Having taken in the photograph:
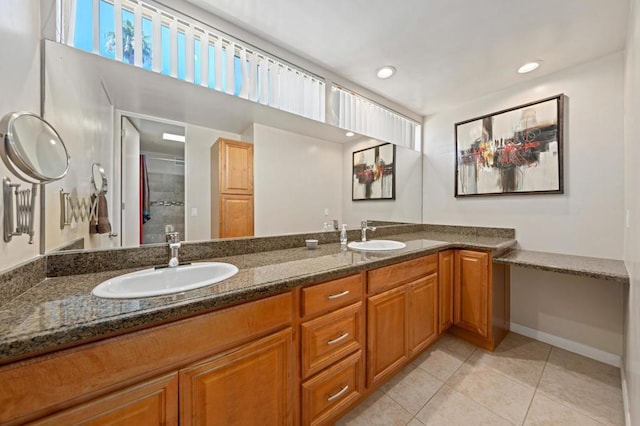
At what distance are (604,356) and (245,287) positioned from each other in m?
2.76

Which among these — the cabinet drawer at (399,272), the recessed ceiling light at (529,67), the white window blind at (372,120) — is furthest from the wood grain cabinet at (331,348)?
the recessed ceiling light at (529,67)

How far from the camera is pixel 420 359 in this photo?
6.26 feet

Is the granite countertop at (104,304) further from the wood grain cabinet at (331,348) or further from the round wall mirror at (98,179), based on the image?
the round wall mirror at (98,179)

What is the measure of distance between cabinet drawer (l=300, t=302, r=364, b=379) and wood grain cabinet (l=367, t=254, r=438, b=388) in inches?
4.5

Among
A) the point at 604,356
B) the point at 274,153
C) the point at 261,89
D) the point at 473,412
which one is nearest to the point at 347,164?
the point at 274,153

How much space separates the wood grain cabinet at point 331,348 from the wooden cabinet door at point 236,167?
0.85 m

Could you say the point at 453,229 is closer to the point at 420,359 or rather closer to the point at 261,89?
the point at 420,359

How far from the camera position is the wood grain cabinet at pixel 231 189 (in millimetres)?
1486

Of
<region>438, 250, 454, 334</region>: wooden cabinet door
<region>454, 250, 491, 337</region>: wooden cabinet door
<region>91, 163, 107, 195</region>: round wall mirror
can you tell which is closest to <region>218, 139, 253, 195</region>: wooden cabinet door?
<region>91, 163, 107, 195</region>: round wall mirror

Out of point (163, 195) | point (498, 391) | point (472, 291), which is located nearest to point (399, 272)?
point (472, 291)

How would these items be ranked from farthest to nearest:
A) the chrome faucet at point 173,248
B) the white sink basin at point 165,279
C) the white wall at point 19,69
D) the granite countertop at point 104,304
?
1. the chrome faucet at point 173,248
2. the white sink basin at point 165,279
3. the white wall at point 19,69
4. the granite countertop at point 104,304

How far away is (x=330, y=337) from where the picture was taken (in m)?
1.21

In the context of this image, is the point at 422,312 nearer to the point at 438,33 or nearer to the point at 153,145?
the point at 438,33

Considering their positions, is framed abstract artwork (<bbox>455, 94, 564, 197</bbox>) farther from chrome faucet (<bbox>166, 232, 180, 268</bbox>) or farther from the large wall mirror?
chrome faucet (<bbox>166, 232, 180, 268</bbox>)
